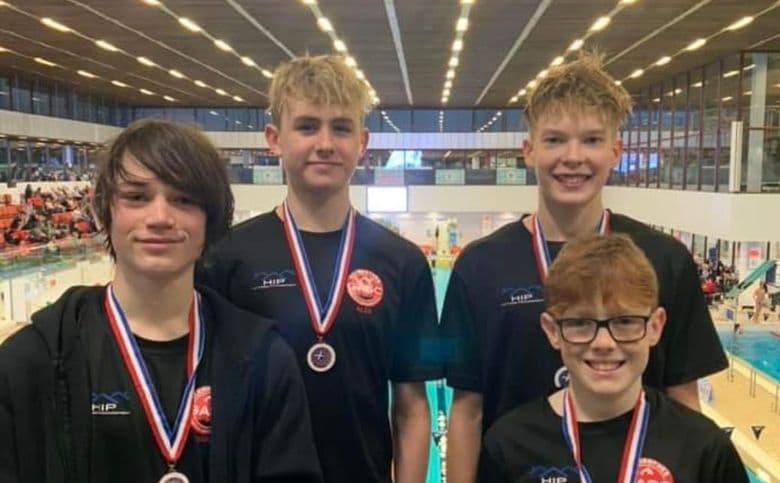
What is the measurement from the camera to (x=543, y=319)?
84.6 inches

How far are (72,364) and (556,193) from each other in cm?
150

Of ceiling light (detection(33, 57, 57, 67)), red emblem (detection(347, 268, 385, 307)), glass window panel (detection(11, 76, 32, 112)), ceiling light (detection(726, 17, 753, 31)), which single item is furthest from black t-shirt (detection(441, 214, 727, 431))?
glass window panel (detection(11, 76, 32, 112))

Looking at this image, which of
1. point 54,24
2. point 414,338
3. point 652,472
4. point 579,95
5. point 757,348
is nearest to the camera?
point 652,472

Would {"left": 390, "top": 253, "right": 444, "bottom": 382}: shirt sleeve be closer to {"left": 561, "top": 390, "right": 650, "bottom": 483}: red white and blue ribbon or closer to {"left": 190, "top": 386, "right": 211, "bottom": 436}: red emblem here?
{"left": 561, "top": 390, "right": 650, "bottom": 483}: red white and blue ribbon

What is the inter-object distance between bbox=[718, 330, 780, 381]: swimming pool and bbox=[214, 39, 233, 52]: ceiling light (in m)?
10.1

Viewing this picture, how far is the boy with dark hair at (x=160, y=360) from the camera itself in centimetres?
171

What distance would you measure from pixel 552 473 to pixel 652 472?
0.84 feet

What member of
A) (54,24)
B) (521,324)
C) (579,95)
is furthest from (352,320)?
(54,24)

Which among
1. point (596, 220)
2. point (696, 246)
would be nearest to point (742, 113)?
point (696, 246)

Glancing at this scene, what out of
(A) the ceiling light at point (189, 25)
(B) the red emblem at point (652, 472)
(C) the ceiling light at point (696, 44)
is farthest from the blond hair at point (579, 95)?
(C) the ceiling light at point (696, 44)

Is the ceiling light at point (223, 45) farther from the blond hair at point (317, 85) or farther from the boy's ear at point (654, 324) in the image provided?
the boy's ear at point (654, 324)

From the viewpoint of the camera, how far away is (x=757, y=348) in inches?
541

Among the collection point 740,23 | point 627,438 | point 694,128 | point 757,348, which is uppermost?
point 740,23

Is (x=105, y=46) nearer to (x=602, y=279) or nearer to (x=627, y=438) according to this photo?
(x=602, y=279)
